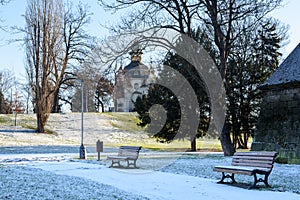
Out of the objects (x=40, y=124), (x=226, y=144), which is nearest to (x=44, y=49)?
(x=40, y=124)

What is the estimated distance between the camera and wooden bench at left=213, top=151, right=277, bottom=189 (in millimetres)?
9914

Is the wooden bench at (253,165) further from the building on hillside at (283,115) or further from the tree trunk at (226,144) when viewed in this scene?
the tree trunk at (226,144)

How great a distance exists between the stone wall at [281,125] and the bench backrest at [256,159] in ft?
20.8

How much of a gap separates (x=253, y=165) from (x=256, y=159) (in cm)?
18

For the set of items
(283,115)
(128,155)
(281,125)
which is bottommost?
(128,155)

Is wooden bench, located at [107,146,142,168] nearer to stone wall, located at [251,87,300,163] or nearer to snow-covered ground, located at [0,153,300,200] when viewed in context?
snow-covered ground, located at [0,153,300,200]

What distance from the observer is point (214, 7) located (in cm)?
2111

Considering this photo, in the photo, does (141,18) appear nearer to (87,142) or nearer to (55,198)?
(55,198)

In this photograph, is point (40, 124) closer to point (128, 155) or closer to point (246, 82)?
point (246, 82)

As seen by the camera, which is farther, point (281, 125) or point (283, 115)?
point (283, 115)

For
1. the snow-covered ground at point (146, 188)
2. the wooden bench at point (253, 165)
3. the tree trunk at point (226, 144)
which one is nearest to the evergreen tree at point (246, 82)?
the tree trunk at point (226, 144)

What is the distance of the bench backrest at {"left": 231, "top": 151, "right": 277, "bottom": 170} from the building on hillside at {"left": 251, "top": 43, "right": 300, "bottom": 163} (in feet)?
20.8

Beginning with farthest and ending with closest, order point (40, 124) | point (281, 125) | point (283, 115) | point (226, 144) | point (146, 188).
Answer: point (40, 124) → point (226, 144) → point (283, 115) → point (281, 125) → point (146, 188)

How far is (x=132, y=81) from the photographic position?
52562mm
